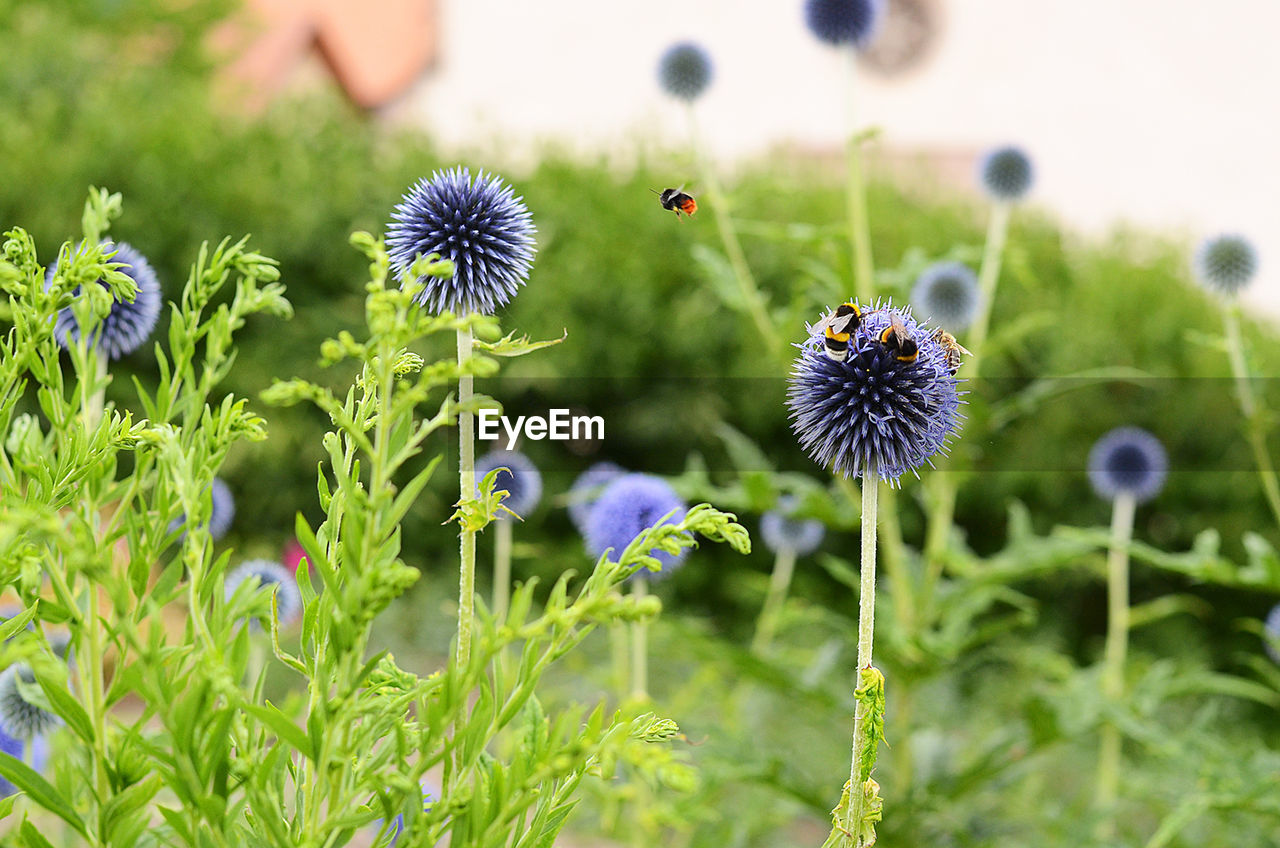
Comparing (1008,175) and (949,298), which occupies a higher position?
(1008,175)

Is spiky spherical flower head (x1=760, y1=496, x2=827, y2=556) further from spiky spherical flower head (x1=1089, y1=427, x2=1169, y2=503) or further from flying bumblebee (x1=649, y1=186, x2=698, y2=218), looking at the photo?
flying bumblebee (x1=649, y1=186, x2=698, y2=218)

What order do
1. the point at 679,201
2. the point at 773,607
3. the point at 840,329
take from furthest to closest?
the point at 773,607 → the point at 679,201 → the point at 840,329

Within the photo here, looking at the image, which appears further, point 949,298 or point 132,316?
point 949,298

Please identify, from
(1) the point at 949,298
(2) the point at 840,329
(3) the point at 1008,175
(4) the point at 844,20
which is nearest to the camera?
(2) the point at 840,329

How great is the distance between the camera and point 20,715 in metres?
1.36

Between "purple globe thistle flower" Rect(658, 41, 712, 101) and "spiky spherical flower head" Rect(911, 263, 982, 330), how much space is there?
0.68 metres

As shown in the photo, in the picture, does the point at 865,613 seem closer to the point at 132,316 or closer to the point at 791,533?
the point at 132,316

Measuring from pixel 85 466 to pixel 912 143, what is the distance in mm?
9521

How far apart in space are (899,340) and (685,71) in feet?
6.19

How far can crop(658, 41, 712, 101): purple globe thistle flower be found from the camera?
7.99ft

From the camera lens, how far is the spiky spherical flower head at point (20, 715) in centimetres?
135

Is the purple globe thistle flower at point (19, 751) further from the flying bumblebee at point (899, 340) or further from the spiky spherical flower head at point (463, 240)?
the flying bumblebee at point (899, 340)

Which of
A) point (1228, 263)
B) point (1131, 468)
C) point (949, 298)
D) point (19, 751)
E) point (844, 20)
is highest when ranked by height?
point (844, 20)

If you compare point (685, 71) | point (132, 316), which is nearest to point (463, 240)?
point (132, 316)
